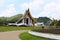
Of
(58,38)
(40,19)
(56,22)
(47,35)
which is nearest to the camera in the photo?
(58,38)

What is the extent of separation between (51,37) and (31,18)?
41233 millimetres

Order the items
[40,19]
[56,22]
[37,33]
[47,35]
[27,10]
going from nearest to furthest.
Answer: [47,35] < [37,33] < [56,22] < [27,10] < [40,19]

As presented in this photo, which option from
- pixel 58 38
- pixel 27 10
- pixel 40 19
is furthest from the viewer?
pixel 40 19

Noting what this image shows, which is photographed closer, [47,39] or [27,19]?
[47,39]

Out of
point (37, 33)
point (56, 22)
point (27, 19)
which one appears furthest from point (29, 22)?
point (37, 33)

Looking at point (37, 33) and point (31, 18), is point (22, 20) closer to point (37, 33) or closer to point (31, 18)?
point (31, 18)

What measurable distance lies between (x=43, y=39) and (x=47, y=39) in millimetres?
356

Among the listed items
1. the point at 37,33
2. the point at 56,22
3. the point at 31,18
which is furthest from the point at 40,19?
the point at 37,33

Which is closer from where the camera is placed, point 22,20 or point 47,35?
point 47,35

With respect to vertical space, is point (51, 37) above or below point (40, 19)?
above

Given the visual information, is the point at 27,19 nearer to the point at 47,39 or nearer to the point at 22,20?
the point at 22,20

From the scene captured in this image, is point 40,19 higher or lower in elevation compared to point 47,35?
lower

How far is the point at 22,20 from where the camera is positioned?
57.3 m

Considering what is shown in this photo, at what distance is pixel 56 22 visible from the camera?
120 feet
